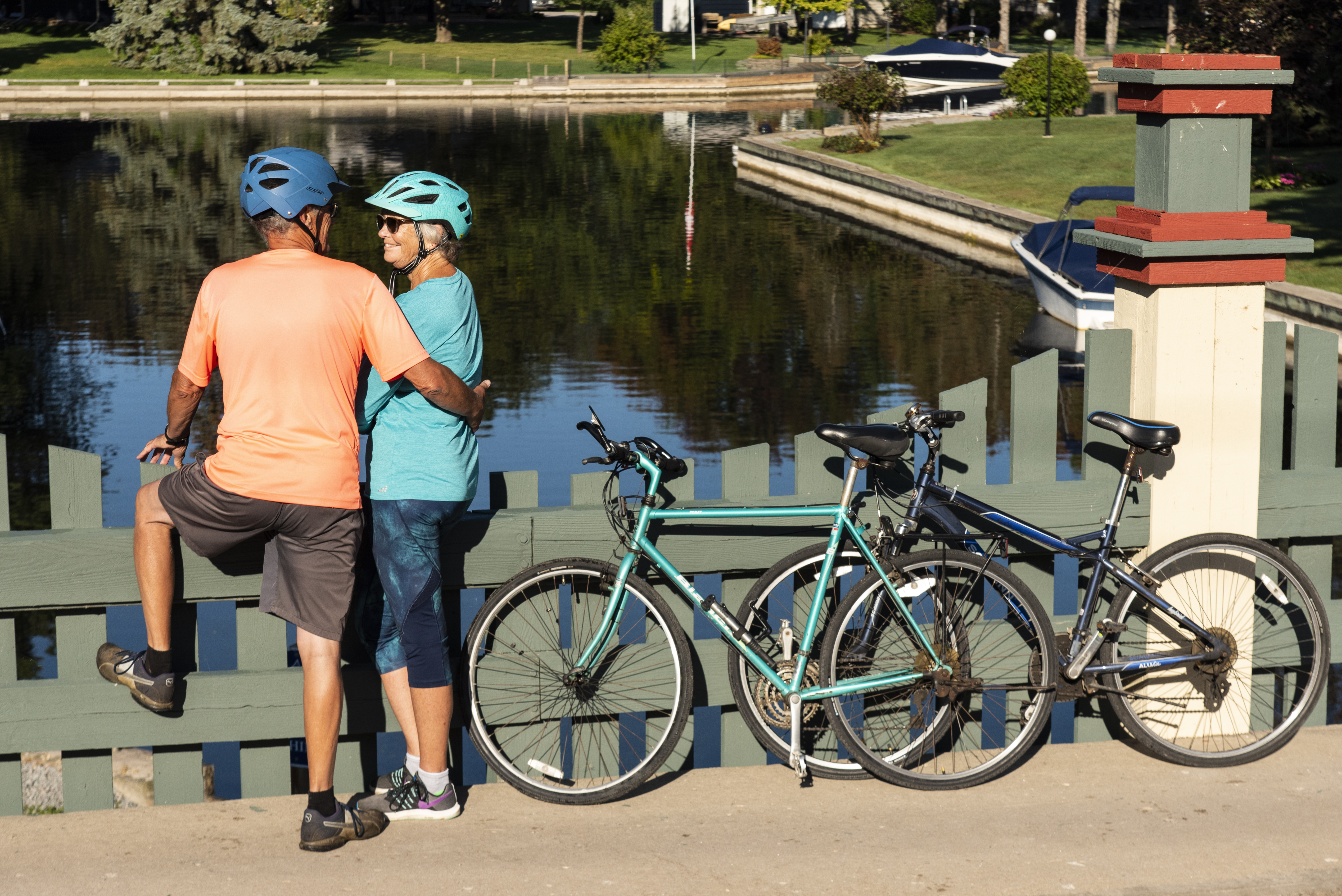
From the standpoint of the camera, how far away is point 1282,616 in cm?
515

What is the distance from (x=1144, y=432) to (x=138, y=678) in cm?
316

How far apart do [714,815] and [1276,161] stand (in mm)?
29915

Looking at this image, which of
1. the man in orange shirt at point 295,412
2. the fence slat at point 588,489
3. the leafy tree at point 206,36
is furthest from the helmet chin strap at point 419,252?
the leafy tree at point 206,36

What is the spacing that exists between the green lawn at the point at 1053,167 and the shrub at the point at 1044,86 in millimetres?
1251

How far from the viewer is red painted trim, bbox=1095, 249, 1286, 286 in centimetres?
489

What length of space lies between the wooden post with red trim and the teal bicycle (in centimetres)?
80

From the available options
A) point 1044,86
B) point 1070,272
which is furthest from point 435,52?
point 1070,272

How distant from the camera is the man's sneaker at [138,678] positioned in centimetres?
440

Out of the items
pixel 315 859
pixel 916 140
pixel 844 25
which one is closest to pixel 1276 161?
pixel 916 140

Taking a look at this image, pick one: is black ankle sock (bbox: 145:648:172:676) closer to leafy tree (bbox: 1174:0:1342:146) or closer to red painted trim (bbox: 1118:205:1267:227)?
red painted trim (bbox: 1118:205:1267:227)

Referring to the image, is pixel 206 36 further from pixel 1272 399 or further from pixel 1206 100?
pixel 1272 399

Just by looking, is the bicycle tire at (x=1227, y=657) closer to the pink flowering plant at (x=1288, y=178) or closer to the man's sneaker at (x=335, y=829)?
the man's sneaker at (x=335, y=829)

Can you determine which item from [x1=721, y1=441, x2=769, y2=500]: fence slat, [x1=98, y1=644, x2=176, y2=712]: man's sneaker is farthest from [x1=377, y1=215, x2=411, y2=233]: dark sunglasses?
[x1=98, y1=644, x2=176, y2=712]: man's sneaker

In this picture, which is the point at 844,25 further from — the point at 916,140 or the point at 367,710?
the point at 367,710
